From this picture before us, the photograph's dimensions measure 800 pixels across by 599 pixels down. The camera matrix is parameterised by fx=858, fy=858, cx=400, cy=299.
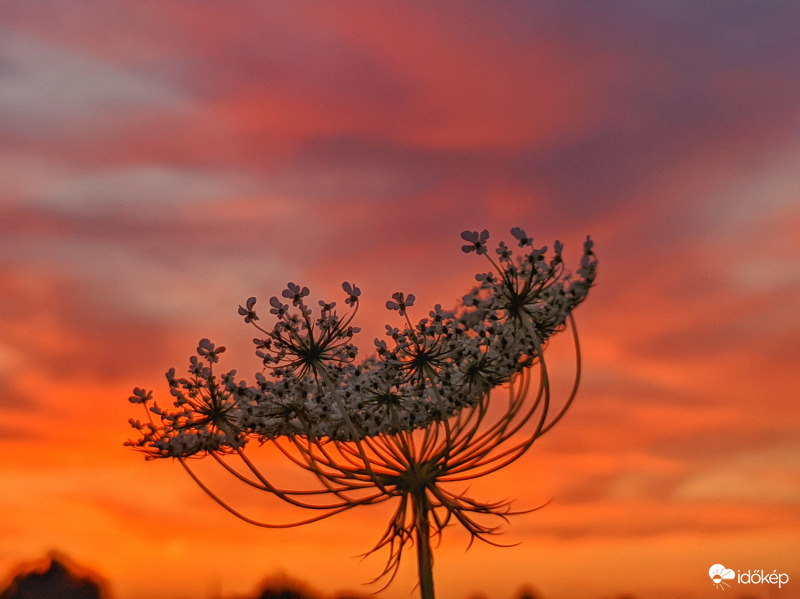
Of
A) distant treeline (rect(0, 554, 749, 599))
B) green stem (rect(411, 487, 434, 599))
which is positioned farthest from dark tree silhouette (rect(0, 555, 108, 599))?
A: green stem (rect(411, 487, 434, 599))

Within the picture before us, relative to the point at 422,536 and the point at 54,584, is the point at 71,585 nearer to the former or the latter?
the point at 54,584

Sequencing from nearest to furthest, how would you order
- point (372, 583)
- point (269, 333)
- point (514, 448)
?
1. point (269, 333)
2. point (514, 448)
3. point (372, 583)

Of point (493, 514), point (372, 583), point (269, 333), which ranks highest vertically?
point (269, 333)

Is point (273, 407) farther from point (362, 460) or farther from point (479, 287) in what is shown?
point (479, 287)

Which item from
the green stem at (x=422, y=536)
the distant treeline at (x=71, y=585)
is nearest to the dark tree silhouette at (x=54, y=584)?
the distant treeline at (x=71, y=585)

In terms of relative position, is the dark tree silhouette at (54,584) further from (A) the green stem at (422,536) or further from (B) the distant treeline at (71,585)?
(A) the green stem at (422,536)

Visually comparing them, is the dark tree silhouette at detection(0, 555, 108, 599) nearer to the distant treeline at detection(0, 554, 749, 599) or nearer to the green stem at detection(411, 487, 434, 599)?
the distant treeline at detection(0, 554, 749, 599)

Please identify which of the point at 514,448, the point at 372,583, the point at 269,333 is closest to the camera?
the point at 269,333

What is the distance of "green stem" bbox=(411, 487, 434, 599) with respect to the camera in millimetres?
12953

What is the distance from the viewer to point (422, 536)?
43.3 feet

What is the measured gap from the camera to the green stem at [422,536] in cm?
1295

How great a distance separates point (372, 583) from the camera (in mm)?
13602

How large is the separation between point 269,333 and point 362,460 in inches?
91.8

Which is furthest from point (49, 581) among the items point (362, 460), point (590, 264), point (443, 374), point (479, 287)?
point (590, 264)
